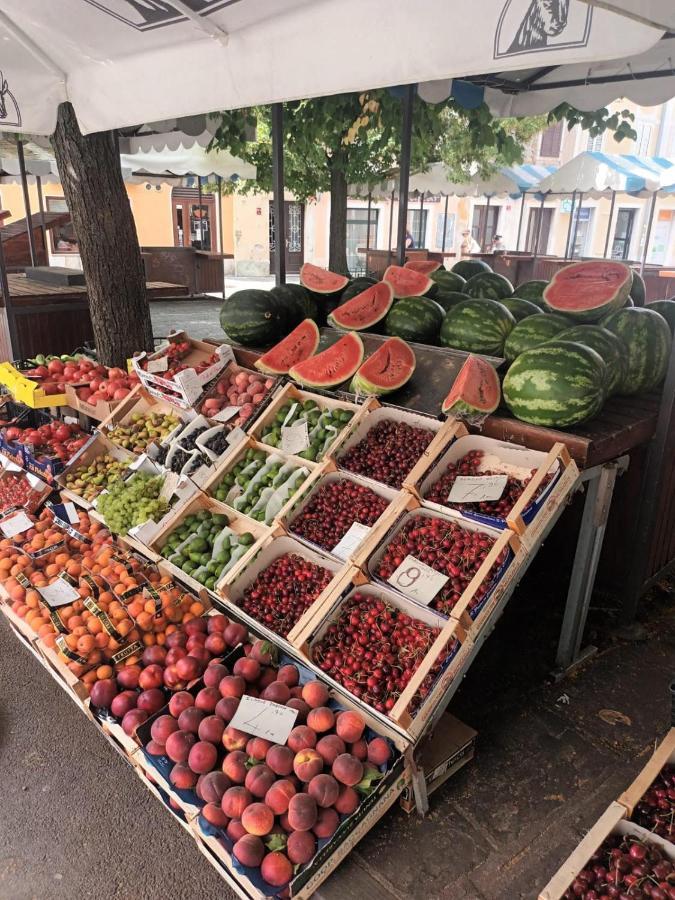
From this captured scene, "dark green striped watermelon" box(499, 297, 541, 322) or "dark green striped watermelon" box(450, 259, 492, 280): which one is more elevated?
"dark green striped watermelon" box(450, 259, 492, 280)

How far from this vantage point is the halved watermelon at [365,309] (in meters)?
3.82

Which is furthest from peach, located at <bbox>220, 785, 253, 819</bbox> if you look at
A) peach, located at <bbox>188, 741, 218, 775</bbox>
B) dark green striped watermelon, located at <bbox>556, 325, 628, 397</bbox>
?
dark green striped watermelon, located at <bbox>556, 325, 628, 397</bbox>

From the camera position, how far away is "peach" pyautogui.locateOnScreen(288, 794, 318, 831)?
188 cm

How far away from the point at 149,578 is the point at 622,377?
2.47 metres

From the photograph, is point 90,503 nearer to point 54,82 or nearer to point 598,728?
point 54,82

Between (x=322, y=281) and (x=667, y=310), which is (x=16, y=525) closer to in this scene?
(x=322, y=281)

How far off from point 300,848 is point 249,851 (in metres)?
0.15

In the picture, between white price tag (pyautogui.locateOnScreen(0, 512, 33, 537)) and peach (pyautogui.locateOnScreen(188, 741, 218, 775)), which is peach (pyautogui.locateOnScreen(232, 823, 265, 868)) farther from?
white price tag (pyautogui.locateOnScreen(0, 512, 33, 537))

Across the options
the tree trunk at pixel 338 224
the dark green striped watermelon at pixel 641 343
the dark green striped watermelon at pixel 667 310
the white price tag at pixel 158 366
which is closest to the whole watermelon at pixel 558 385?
the dark green striped watermelon at pixel 641 343

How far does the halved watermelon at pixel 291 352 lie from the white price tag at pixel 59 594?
5.16 feet

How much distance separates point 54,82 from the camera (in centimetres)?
339

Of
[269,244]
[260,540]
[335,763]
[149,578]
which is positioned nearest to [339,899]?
[335,763]

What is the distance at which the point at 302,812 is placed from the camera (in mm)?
1886

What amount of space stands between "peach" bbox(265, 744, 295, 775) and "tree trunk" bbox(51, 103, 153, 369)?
3822mm
